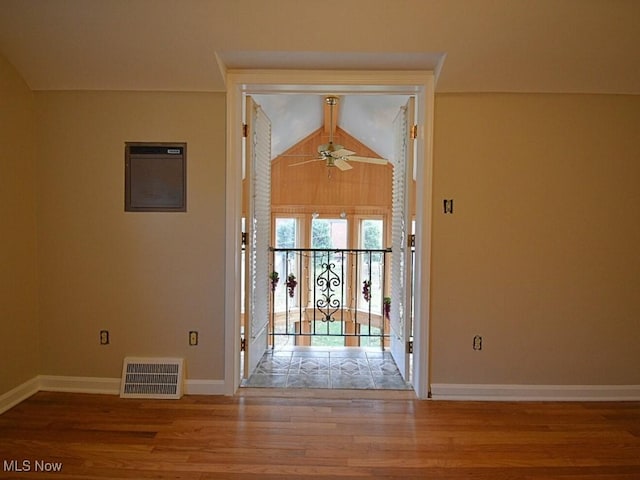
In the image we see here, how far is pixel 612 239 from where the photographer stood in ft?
8.82

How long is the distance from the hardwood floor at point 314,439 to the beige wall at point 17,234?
0.32 m

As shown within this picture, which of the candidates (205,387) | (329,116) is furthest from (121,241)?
(329,116)

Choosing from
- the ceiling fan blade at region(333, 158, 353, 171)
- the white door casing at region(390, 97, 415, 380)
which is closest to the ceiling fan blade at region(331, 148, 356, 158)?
the ceiling fan blade at region(333, 158, 353, 171)

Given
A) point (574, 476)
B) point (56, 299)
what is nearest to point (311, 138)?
point (56, 299)

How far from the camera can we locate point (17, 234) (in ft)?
8.54

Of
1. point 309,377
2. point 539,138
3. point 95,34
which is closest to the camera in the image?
point 95,34

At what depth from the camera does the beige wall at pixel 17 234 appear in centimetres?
250

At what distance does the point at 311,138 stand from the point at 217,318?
21.6ft

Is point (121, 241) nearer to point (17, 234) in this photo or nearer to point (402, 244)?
point (17, 234)

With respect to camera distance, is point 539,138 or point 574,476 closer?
point 574,476

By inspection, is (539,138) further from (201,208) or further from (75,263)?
(75,263)

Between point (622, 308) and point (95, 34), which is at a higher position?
point (95, 34)

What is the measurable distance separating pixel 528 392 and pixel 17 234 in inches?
143

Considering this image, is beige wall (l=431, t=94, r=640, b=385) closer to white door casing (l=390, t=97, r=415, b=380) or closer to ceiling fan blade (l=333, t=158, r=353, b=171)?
white door casing (l=390, t=97, r=415, b=380)
